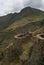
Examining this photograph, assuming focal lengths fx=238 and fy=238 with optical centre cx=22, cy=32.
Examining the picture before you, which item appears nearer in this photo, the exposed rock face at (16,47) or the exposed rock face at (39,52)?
the exposed rock face at (39,52)

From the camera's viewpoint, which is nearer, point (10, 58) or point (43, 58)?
point (43, 58)

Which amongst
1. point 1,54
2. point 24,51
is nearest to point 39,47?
point 24,51

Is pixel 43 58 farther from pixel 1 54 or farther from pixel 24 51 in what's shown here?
pixel 1 54

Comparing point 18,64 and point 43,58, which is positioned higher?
point 43,58

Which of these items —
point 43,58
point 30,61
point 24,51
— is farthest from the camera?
point 24,51

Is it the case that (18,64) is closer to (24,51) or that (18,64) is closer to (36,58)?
(24,51)

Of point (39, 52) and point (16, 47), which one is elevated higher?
point (39, 52)

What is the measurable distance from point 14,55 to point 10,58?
1.36 metres

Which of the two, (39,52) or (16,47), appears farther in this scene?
(16,47)

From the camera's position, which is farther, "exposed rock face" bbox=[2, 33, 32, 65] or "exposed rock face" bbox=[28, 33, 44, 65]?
"exposed rock face" bbox=[2, 33, 32, 65]

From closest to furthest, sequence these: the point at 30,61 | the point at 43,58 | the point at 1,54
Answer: the point at 43,58 → the point at 30,61 → the point at 1,54

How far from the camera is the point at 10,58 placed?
58.6 meters

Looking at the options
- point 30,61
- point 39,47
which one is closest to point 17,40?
point 30,61

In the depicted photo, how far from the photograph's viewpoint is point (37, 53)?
1706 inches
